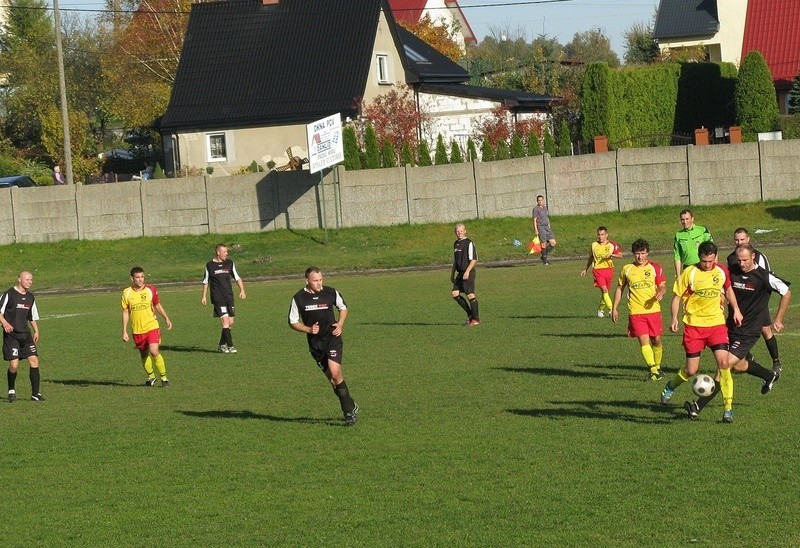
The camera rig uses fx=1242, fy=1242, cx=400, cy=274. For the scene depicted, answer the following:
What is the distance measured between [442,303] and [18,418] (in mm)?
14086


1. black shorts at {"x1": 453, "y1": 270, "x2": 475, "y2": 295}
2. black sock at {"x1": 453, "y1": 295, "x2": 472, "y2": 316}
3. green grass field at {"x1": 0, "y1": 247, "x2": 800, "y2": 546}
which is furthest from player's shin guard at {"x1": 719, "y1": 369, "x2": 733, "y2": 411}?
black sock at {"x1": 453, "y1": 295, "x2": 472, "y2": 316}

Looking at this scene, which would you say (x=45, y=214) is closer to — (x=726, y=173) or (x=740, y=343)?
(x=726, y=173)

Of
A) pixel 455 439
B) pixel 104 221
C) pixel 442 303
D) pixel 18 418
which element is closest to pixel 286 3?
pixel 104 221

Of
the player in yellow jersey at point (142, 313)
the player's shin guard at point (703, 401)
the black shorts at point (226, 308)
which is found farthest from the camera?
the black shorts at point (226, 308)

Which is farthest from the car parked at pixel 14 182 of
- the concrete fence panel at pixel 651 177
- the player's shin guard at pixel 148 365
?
the player's shin guard at pixel 148 365

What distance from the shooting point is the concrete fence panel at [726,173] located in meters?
45.5

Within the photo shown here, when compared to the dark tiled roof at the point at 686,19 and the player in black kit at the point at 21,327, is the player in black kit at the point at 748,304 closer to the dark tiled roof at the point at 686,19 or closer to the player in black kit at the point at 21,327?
the player in black kit at the point at 21,327

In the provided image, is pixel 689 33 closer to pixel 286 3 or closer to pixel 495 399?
pixel 286 3

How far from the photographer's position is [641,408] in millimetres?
15203

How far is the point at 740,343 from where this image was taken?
1430 centimetres

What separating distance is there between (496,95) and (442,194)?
1464 centimetres

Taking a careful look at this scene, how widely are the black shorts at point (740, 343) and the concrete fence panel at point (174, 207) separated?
114ft

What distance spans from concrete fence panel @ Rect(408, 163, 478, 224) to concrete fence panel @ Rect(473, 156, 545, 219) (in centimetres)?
38

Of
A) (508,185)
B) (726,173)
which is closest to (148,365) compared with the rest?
(508,185)
